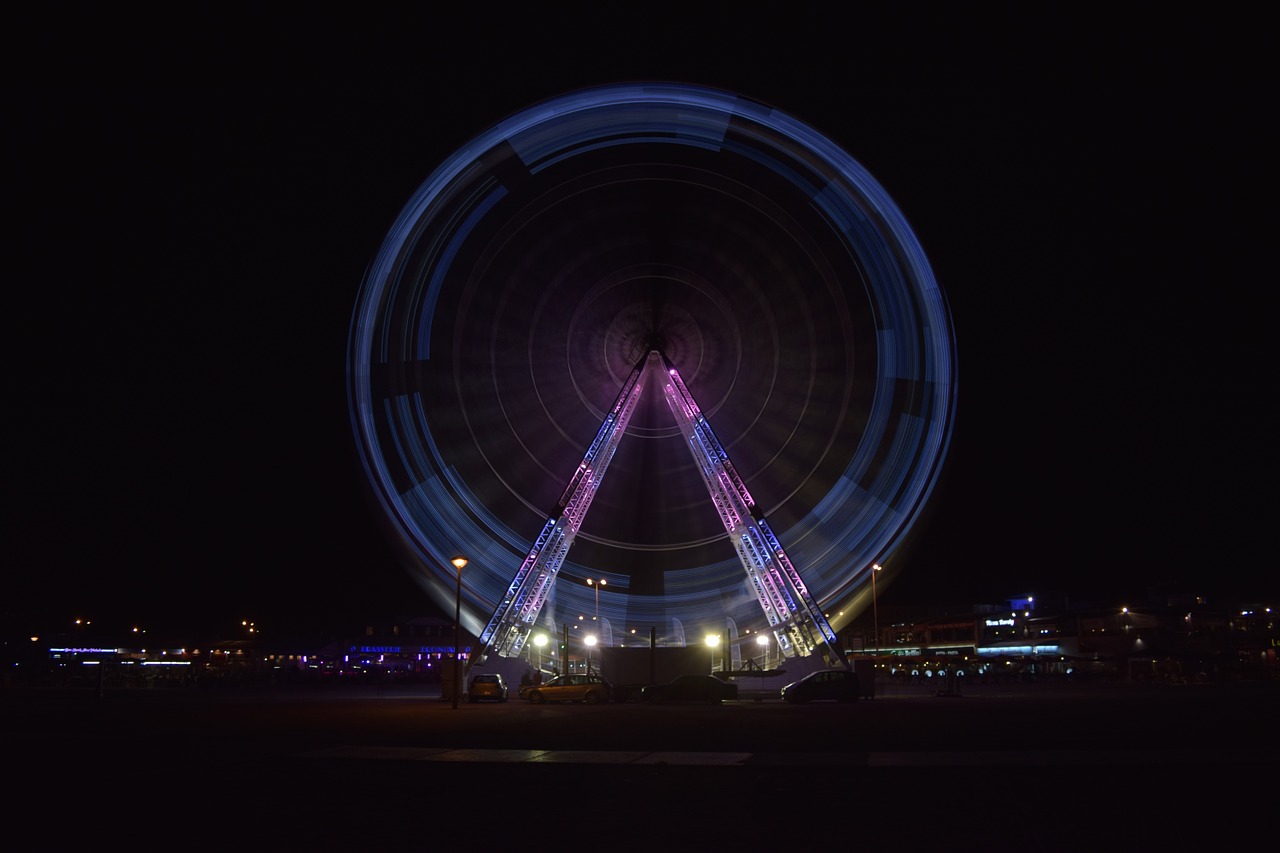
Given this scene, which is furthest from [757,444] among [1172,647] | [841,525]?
[1172,647]

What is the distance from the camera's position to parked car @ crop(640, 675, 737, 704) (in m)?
26.7

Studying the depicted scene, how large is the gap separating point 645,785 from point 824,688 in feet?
58.8

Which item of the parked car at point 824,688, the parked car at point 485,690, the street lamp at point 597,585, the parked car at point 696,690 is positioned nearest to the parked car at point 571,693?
the parked car at point 485,690

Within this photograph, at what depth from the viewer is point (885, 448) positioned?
30.0 meters

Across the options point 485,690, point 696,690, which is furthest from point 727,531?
point 485,690

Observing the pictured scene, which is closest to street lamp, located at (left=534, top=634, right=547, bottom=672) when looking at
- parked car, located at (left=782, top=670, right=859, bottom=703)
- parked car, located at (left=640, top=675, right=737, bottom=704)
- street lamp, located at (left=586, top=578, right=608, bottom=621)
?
street lamp, located at (left=586, top=578, right=608, bottom=621)

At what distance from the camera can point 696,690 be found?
88.0ft

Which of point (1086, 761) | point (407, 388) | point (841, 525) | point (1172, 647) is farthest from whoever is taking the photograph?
point (1172, 647)

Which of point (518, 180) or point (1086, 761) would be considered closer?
point (1086, 761)

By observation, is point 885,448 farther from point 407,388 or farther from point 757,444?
point 407,388

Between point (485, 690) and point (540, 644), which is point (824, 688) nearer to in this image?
point (485, 690)

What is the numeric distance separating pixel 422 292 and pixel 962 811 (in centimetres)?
2567

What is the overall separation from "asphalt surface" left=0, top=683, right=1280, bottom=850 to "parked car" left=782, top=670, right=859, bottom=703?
1021 cm

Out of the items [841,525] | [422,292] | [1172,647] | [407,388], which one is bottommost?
[1172,647]
